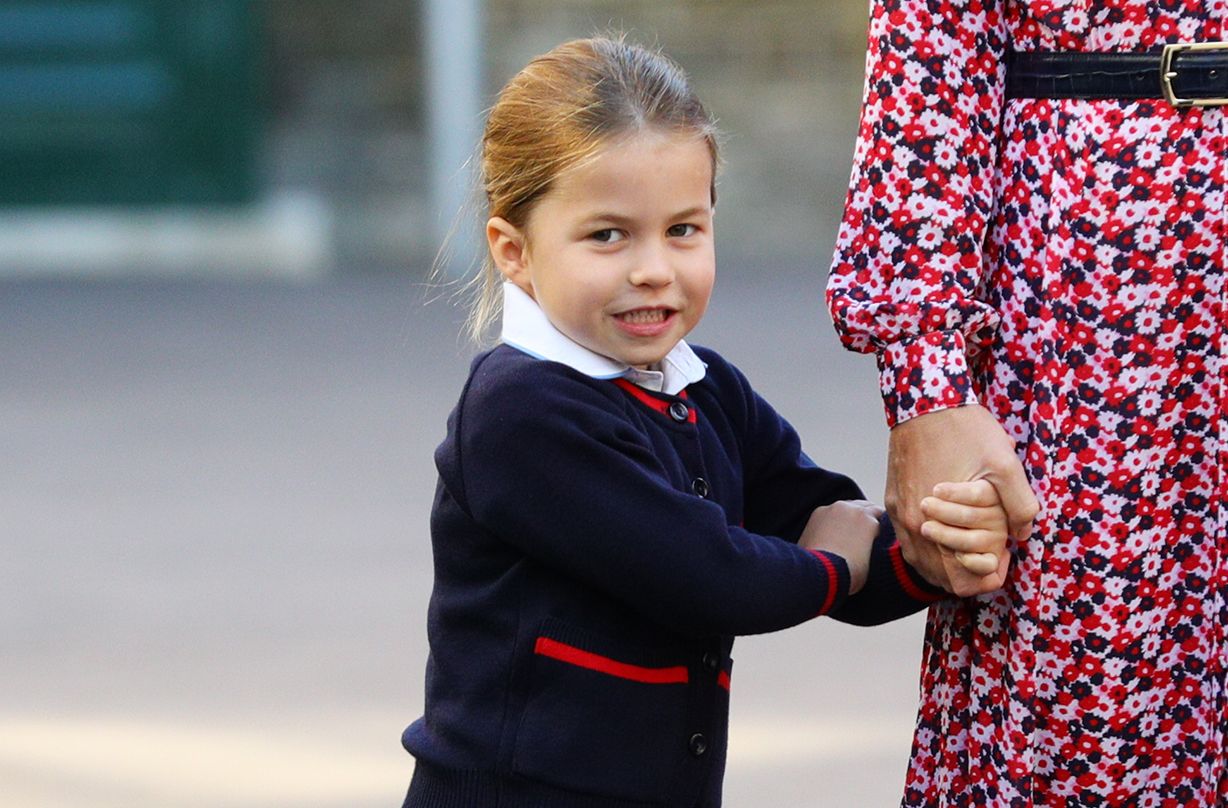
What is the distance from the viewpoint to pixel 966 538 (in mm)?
1971

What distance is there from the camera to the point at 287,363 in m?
7.73

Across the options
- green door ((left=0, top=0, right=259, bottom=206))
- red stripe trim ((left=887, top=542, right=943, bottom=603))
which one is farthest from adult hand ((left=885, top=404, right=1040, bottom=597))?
green door ((left=0, top=0, right=259, bottom=206))

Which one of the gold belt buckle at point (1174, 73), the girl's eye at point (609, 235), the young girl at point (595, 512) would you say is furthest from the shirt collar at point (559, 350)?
the gold belt buckle at point (1174, 73)

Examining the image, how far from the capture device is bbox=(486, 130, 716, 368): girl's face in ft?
6.82

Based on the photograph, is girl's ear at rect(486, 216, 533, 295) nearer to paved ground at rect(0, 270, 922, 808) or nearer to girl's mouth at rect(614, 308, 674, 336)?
girl's mouth at rect(614, 308, 674, 336)

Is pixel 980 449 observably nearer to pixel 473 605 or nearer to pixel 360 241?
pixel 473 605

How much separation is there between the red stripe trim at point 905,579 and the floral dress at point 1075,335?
125mm

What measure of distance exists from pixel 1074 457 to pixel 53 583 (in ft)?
12.0

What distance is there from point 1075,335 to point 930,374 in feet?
0.48

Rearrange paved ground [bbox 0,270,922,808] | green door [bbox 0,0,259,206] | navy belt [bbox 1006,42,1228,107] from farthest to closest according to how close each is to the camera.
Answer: green door [bbox 0,0,259,206]
paved ground [bbox 0,270,922,808]
navy belt [bbox 1006,42,1228,107]

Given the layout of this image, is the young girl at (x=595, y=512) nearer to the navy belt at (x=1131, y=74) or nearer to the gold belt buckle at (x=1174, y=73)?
the navy belt at (x=1131, y=74)

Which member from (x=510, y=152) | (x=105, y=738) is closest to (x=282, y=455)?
(x=105, y=738)

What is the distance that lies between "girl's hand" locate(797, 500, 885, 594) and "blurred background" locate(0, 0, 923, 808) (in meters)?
1.49

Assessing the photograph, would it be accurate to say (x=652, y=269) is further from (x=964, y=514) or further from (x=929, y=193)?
(x=964, y=514)
